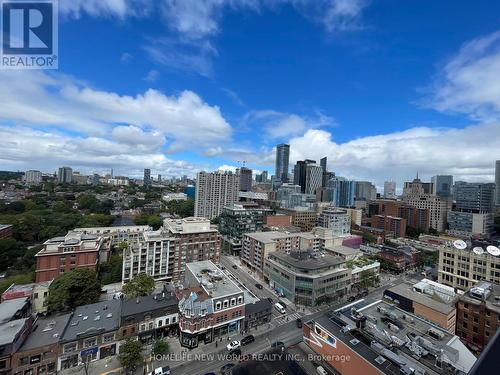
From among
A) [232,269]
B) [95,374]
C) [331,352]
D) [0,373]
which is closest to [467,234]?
[232,269]

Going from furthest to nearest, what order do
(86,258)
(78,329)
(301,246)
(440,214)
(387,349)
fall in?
1. (440,214)
2. (301,246)
3. (86,258)
4. (78,329)
5. (387,349)

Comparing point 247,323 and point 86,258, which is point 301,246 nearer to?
point 247,323

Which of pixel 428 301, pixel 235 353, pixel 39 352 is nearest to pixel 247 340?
pixel 235 353

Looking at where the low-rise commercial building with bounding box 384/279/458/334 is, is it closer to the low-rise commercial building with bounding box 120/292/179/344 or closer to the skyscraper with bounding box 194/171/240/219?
the low-rise commercial building with bounding box 120/292/179/344

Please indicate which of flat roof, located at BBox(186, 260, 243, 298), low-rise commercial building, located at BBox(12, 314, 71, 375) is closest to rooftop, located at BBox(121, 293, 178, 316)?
flat roof, located at BBox(186, 260, 243, 298)

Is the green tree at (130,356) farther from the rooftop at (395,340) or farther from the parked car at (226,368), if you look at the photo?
the rooftop at (395,340)
